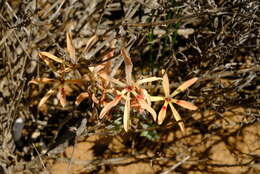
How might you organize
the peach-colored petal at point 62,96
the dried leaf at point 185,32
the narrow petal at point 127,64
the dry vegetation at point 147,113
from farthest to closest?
1. the dried leaf at point 185,32
2. the dry vegetation at point 147,113
3. the peach-colored petal at point 62,96
4. the narrow petal at point 127,64

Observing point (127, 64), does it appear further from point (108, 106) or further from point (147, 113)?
point (147, 113)

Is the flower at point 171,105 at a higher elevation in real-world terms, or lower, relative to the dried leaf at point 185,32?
lower

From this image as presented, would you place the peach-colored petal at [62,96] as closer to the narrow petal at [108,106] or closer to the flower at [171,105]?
the narrow petal at [108,106]

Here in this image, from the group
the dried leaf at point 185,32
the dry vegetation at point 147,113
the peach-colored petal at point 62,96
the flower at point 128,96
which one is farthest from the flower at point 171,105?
the dried leaf at point 185,32

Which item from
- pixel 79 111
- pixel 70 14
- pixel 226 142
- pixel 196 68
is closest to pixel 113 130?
pixel 79 111

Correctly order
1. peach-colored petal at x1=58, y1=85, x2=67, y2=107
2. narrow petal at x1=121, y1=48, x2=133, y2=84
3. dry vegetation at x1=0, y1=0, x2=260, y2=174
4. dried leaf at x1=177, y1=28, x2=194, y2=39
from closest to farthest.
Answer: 1. narrow petal at x1=121, y1=48, x2=133, y2=84
2. peach-colored petal at x1=58, y1=85, x2=67, y2=107
3. dry vegetation at x1=0, y1=0, x2=260, y2=174
4. dried leaf at x1=177, y1=28, x2=194, y2=39

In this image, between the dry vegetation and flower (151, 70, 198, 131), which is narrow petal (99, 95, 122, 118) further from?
the dry vegetation

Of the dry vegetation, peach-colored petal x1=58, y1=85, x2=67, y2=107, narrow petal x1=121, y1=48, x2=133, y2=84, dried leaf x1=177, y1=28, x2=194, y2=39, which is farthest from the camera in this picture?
dried leaf x1=177, y1=28, x2=194, y2=39

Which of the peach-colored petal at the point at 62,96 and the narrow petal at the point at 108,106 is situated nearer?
the narrow petal at the point at 108,106

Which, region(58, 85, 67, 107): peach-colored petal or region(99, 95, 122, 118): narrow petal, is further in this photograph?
region(58, 85, 67, 107): peach-colored petal

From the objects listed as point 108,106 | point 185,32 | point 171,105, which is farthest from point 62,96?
Result: point 185,32

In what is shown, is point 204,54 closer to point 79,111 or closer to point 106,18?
point 79,111

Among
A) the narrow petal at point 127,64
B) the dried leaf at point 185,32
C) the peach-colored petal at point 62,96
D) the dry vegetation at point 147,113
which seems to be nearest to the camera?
the narrow petal at point 127,64

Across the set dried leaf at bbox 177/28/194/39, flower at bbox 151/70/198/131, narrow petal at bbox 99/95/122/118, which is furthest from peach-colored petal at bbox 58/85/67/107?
dried leaf at bbox 177/28/194/39
